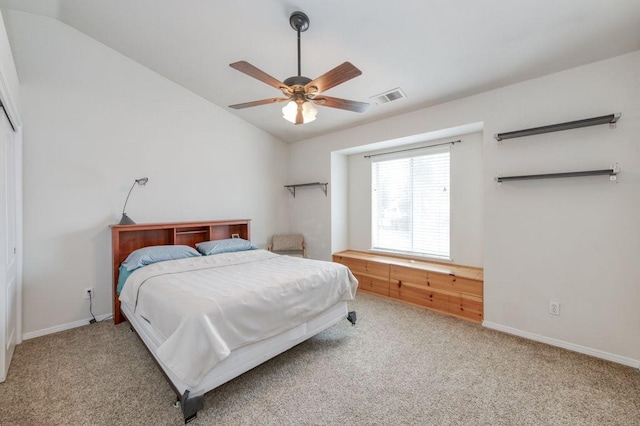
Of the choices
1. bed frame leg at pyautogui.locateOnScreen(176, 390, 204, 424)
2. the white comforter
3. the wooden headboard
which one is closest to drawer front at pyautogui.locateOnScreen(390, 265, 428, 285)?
the white comforter

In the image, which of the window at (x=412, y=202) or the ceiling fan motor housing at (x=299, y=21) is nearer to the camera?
the ceiling fan motor housing at (x=299, y=21)

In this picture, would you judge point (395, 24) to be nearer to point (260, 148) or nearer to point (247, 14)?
point (247, 14)

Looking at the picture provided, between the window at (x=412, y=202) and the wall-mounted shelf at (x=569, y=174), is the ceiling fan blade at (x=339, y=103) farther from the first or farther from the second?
the window at (x=412, y=202)

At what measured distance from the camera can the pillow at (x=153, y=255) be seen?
2844 millimetres

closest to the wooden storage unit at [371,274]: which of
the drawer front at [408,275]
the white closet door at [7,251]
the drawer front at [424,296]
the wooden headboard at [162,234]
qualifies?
the drawer front at [408,275]

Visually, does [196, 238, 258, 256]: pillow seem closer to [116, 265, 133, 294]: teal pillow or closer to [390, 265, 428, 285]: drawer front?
[116, 265, 133, 294]: teal pillow

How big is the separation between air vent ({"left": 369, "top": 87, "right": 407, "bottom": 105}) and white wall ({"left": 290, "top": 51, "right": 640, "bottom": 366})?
652 millimetres

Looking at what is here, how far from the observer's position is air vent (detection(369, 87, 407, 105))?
3.14m

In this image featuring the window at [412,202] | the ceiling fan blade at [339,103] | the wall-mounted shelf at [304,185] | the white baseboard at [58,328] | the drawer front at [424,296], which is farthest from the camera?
the wall-mounted shelf at [304,185]

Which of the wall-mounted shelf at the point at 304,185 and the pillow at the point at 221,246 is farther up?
the wall-mounted shelf at the point at 304,185

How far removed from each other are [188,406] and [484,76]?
145 inches

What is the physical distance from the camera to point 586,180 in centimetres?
238

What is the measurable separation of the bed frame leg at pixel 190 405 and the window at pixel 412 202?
330cm

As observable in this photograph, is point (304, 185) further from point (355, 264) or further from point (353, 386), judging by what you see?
point (353, 386)
